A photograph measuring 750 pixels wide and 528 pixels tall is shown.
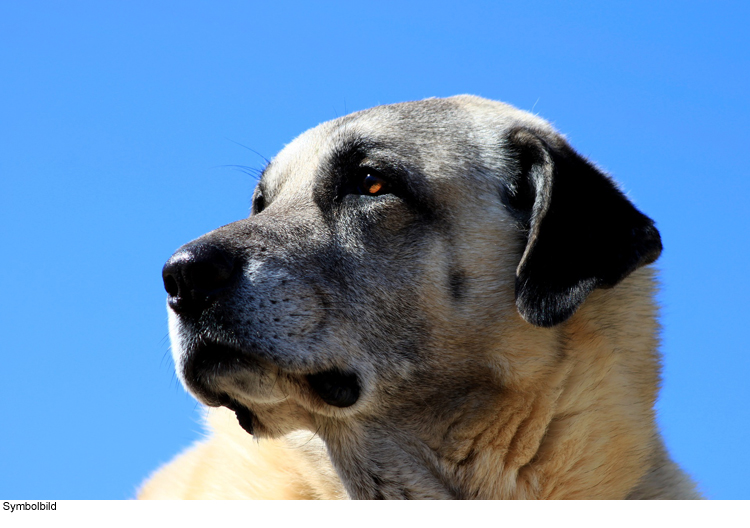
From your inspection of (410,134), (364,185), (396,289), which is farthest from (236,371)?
(410,134)

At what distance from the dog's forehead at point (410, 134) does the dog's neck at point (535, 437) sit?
0.98 meters

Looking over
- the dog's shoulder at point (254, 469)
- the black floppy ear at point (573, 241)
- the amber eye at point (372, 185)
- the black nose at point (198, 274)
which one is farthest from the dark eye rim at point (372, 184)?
the dog's shoulder at point (254, 469)

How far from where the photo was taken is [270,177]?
451cm

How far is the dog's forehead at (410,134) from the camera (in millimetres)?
3992

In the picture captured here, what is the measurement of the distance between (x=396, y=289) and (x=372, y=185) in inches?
21.7

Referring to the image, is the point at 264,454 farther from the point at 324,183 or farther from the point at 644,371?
the point at 644,371

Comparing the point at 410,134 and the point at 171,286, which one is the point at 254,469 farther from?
the point at 410,134

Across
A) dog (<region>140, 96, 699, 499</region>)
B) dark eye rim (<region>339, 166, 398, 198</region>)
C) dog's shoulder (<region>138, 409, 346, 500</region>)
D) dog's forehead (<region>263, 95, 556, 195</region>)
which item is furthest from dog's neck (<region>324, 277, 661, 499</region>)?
dog's forehead (<region>263, 95, 556, 195</region>)

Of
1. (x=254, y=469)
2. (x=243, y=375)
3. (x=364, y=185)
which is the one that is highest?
(x=364, y=185)

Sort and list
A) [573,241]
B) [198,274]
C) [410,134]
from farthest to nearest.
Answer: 1. [410,134]
2. [573,241]
3. [198,274]

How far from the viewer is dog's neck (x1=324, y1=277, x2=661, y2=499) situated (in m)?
3.61

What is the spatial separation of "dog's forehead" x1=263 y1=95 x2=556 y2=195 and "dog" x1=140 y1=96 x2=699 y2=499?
0.02 metres

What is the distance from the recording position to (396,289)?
11.9 feet
